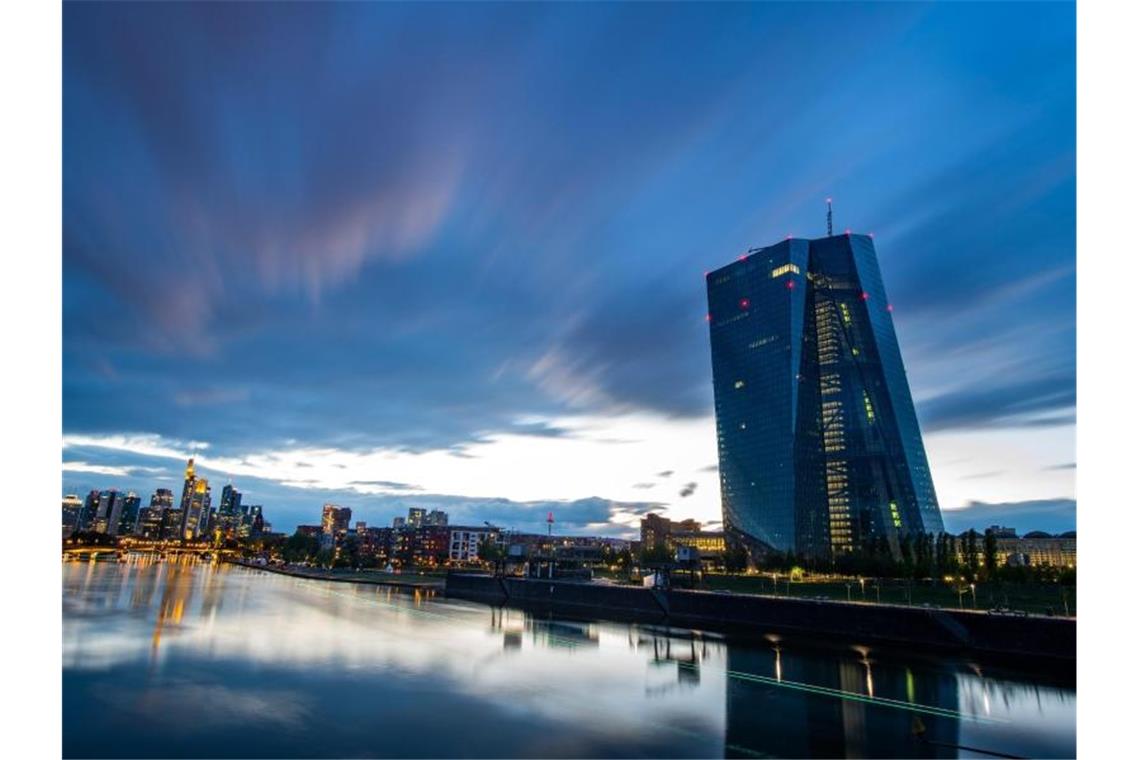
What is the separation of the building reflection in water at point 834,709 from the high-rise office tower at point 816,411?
438 ft

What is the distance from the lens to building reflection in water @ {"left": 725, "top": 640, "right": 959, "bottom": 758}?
21797 mm

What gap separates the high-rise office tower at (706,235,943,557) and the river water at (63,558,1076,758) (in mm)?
130760

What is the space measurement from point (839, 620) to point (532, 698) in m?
28.2

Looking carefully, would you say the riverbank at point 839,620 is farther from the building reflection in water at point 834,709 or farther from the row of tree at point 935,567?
the row of tree at point 935,567

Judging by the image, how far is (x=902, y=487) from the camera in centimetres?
16975

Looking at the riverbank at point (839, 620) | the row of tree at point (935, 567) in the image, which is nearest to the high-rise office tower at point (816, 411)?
the row of tree at point (935, 567)

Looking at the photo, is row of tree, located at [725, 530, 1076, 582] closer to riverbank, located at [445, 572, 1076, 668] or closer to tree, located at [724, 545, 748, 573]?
tree, located at [724, 545, 748, 573]

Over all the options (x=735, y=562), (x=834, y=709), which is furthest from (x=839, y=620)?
(x=735, y=562)

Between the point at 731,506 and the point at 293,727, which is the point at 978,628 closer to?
the point at 293,727

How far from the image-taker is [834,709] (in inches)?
1062

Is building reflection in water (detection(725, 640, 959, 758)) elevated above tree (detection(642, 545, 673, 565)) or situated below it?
above

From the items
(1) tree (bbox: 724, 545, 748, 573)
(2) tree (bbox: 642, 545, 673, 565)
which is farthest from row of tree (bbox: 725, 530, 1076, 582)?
(2) tree (bbox: 642, 545, 673, 565)
